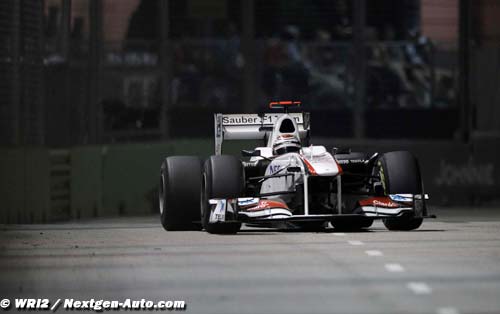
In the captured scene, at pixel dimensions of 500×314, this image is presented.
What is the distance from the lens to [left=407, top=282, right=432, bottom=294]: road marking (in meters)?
12.8

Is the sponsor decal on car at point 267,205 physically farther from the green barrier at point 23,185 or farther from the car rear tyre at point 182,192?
the green barrier at point 23,185

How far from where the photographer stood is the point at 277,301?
1227 centimetres

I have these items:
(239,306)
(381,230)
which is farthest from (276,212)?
(239,306)

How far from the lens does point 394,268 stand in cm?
1480

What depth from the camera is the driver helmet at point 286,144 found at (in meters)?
20.9

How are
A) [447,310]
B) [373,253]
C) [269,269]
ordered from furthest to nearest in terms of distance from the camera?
[373,253] → [269,269] → [447,310]

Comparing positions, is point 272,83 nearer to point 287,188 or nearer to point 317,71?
point 317,71

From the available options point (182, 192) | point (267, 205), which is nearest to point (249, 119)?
point (182, 192)

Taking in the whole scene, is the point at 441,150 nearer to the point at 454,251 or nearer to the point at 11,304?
the point at 454,251

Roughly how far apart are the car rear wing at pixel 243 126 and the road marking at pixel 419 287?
8821 mm

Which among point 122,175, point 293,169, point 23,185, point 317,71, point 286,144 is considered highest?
point 317,71

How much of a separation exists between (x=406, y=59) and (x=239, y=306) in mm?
20474

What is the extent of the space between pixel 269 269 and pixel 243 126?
24.2 feet

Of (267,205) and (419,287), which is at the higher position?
(419,287)
